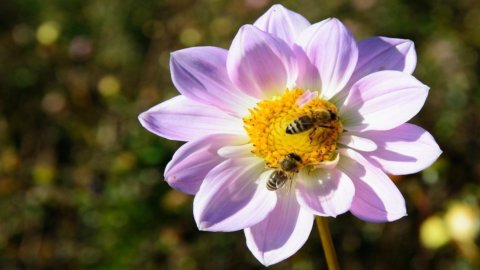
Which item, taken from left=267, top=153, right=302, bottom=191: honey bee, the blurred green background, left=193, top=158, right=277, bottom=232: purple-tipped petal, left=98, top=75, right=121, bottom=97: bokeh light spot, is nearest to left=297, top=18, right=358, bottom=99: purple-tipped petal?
left=267, top=153, right=302, bottom=191: honey bee

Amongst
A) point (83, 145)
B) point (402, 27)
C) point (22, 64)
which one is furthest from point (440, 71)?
point (22, 64)

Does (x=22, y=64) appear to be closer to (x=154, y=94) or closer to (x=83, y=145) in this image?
(x=83, y=145)

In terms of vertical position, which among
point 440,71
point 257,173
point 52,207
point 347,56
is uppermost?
point 347,56

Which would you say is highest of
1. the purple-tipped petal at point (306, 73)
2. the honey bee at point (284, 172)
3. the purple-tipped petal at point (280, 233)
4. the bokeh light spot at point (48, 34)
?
the purple-tipped petal at point (306, 73)

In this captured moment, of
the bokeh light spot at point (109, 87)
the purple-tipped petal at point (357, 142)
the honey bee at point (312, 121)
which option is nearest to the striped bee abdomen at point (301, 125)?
the honey bee at point (312, 121)

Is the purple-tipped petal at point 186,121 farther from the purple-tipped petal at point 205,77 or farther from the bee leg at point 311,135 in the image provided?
the bee leg at point 311,135

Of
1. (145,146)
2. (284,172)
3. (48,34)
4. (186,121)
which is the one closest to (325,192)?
(284,172)
